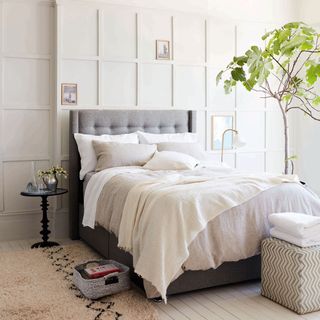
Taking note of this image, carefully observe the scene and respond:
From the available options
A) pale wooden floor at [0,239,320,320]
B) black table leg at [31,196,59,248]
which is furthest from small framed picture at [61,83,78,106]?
pale wooden floor at [0,239,320,320]

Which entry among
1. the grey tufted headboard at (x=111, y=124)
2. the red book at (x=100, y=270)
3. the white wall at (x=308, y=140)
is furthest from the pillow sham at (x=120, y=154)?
the white wall at (x=308, y=140)

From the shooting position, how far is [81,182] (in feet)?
16.6

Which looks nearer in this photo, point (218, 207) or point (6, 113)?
point (218, 207)

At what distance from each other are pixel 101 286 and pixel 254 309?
3.37ft

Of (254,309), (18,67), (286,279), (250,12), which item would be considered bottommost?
(254,309)

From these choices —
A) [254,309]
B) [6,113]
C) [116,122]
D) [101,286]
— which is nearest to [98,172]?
[116,122]

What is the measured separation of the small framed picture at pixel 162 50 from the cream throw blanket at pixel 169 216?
227 cm

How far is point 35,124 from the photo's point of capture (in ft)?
16.8

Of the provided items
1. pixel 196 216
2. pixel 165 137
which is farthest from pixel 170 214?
pixel 165 137

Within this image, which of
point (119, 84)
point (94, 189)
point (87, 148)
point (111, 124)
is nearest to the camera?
point (94, 189)

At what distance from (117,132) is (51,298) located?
7.49 ft

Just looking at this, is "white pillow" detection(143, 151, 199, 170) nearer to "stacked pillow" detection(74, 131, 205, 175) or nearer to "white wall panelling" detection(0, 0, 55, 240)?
"stacked pillow" detection(74, 131, 205, 175)

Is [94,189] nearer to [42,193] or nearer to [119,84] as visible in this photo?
[42,193]

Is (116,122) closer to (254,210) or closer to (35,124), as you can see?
(35,124)
